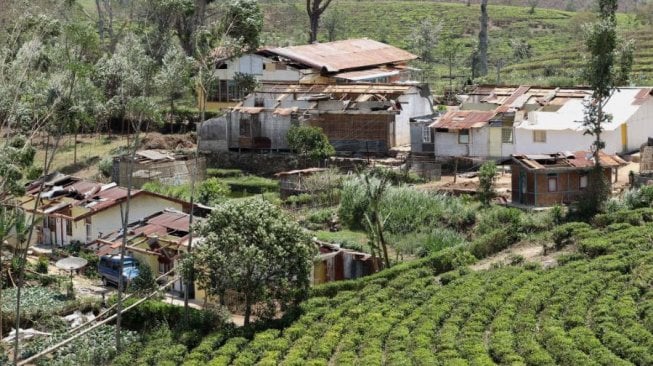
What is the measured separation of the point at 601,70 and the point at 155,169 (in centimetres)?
2005

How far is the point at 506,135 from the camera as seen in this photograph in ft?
164

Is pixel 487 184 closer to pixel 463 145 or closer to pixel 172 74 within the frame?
pixel 463 145

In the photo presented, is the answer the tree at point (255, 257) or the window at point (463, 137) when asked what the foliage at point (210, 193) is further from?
the tree at point (255, 257)

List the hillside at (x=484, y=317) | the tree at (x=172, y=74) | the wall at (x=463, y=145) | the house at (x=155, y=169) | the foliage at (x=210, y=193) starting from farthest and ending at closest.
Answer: the house at (x=155, y=169) → the wall at (x=463, y=145) → the tree at (x=172, y=74) → the foliage at (x=210, y=193) → the hillside at (x=484, y=317)

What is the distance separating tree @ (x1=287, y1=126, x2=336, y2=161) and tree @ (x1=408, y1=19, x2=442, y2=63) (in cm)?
3289

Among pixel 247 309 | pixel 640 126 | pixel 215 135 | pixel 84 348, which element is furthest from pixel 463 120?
pixel 84 348

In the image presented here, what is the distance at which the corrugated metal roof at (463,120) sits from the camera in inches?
1973

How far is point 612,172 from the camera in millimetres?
45344

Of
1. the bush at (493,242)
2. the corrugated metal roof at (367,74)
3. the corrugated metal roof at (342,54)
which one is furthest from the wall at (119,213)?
the corrugated metal roof at (342,54)

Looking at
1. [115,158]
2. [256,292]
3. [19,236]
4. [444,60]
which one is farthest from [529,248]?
[444,60]

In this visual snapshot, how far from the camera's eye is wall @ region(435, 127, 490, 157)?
5028 centimetres

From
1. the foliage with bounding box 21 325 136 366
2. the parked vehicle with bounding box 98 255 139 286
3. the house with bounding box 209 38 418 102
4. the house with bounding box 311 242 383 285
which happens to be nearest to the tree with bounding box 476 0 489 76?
the house with bounding box 209 38 418 102

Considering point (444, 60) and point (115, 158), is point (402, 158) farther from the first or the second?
point (444, 60)

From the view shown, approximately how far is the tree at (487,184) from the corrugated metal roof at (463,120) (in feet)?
21.5
